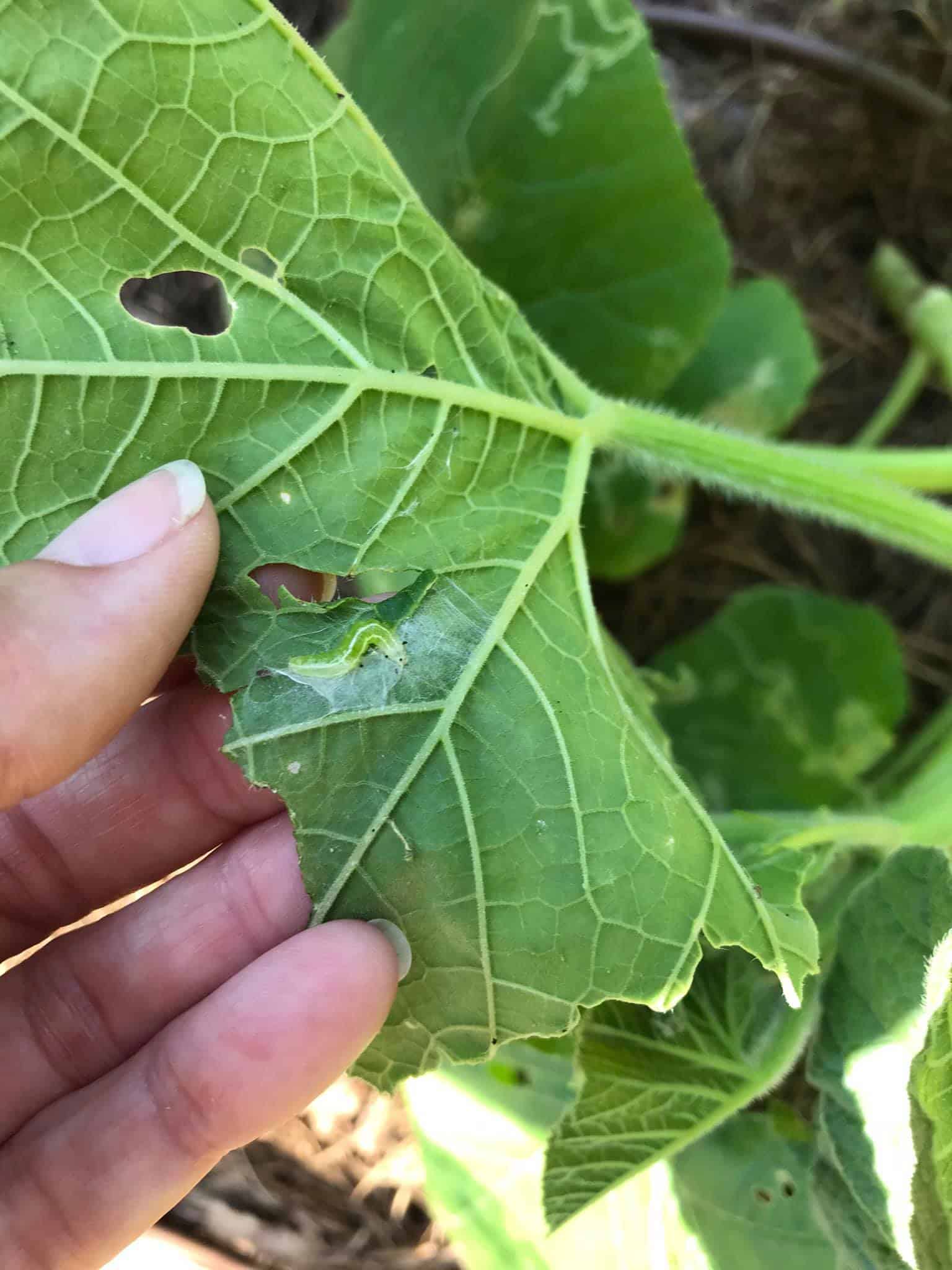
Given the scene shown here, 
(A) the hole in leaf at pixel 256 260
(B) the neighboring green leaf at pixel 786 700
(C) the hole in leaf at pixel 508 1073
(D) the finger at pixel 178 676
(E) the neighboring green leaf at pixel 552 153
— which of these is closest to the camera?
(A) the hole in leaf at pixel 256 260

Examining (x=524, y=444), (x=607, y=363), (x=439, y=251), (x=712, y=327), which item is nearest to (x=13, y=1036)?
(x=524, y=444)

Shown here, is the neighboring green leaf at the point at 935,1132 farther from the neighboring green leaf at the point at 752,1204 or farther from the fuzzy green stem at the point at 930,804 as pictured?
the neighboring green leaf at the point at 752,1204

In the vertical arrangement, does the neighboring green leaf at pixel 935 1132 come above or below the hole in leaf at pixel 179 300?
below

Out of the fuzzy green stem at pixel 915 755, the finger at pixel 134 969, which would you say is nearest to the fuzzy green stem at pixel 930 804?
the fuzzy green stem at pixel 915 755

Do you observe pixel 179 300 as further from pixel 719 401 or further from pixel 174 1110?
pixel 174 1110

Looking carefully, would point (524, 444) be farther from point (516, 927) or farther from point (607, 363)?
point (607, 363)

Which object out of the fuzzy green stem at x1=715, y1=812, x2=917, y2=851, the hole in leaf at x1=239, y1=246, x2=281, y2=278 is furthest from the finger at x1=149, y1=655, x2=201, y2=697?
the fuzzy green stem at x1=715, y1=812, x2=917, y2=851
